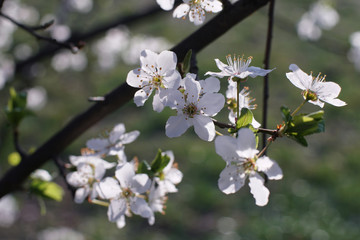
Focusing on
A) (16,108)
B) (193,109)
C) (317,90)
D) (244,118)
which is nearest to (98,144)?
(16,108)

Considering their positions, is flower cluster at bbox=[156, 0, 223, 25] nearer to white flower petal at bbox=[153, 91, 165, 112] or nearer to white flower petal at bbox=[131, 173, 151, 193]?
white flower petal at bbox=[153, 91, 165, 112]

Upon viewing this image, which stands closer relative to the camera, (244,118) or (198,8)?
(244,118)

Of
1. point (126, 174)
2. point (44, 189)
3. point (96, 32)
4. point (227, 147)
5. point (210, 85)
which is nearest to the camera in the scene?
point (227, 147)

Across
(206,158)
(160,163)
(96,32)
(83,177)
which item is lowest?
(206,158)

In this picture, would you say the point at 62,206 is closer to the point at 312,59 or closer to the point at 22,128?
the point at 22,128

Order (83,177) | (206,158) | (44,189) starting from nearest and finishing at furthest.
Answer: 1. (83,177)
2. (44,189)
3. (206,158)

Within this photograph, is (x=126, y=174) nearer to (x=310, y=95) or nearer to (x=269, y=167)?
(x=269, y=167)
